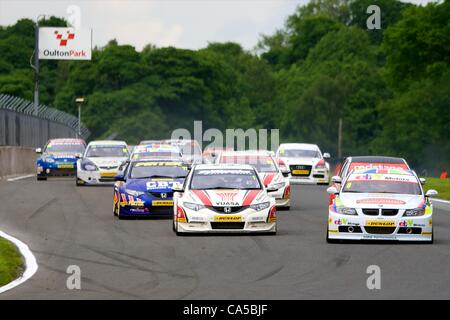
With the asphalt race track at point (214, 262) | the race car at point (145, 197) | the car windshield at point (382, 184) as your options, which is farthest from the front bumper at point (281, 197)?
the car windshield at point (382, 184)

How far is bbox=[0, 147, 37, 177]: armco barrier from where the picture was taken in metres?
46.1

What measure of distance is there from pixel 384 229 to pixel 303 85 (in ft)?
398

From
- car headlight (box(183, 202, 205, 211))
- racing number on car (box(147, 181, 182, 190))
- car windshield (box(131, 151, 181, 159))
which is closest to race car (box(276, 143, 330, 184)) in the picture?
car windshield (box(131, 151, 181, 159))

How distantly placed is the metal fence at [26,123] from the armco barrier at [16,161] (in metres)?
0.30

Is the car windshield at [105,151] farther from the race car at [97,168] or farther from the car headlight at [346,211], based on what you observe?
the car headlight at [346,211]

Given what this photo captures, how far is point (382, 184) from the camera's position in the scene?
2155 cm

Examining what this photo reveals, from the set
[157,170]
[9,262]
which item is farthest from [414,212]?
[157,170]

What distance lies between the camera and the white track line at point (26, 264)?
15.0 meters

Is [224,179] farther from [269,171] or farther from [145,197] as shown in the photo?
[269,171]

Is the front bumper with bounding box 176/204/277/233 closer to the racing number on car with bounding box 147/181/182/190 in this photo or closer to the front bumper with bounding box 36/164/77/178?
the racing number on car with bounding box 147/181/182/190

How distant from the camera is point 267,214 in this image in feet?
70.1

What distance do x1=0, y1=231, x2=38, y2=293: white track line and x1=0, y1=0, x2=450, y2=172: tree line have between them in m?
68.9

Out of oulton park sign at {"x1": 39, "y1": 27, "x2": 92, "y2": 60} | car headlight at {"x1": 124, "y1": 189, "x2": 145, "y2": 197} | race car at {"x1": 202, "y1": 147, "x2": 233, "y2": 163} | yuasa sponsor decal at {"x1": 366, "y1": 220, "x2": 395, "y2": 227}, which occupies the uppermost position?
oulton park sign at {"x1": 39, "y1": 27, "x2": 92, "y2": 60}

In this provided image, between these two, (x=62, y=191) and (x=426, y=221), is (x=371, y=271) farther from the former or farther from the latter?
(x=62, y=191)
